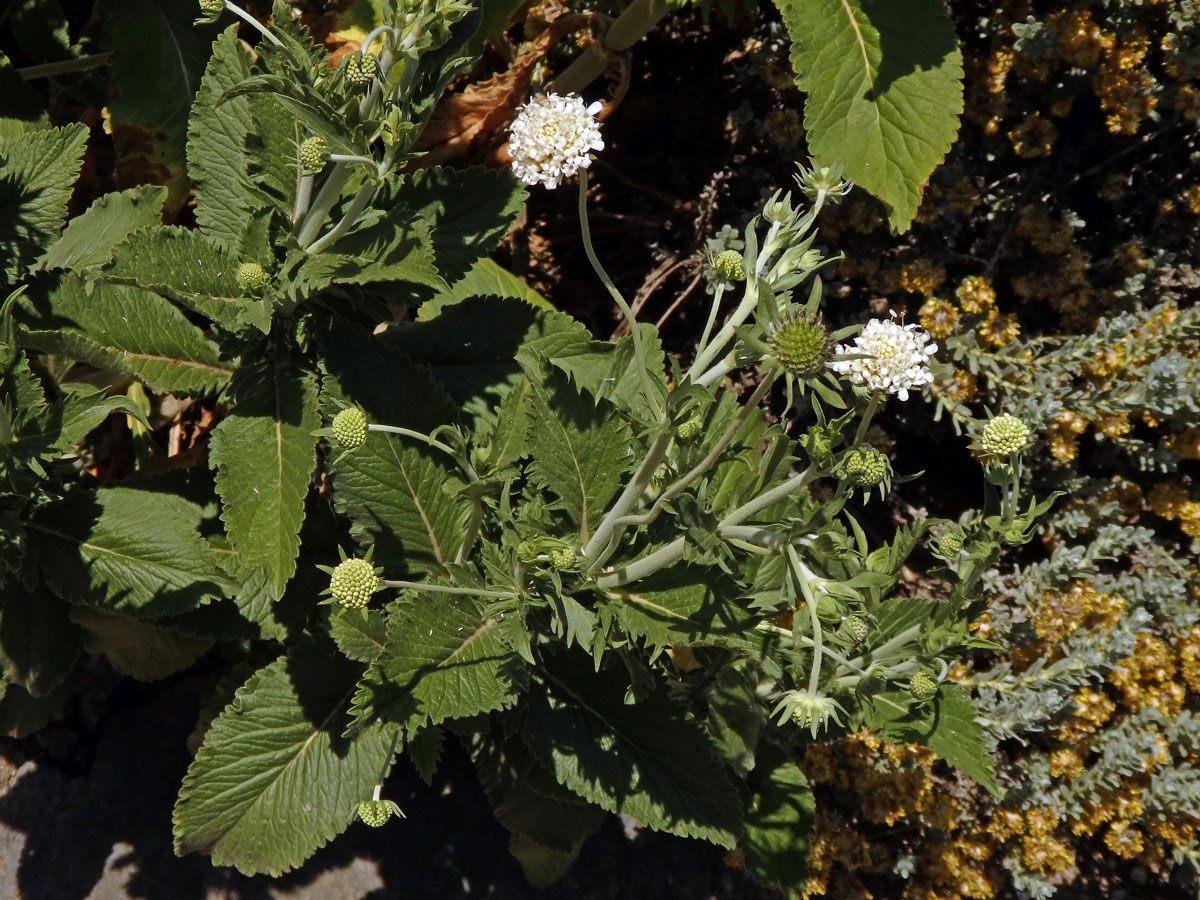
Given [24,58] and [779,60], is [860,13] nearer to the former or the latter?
[779,60]

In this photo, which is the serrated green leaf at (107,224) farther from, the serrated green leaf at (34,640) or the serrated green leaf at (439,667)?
the serrated green leaf at (439,667)

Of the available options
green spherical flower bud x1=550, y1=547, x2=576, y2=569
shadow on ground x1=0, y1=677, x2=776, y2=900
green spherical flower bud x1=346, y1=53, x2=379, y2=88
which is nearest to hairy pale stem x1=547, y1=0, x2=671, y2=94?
green spherical flower bud x1=346, y1=53, x2=379, y2=88

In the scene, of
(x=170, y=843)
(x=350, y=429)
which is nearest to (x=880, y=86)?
(x=350, y=429)

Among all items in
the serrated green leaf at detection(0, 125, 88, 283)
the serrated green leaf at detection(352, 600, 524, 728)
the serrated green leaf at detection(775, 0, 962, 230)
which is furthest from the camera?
the serrated green leaf at detection(775, 0, 962, 230)

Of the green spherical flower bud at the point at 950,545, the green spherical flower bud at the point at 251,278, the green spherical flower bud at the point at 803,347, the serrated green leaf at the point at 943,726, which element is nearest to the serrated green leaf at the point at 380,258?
the green spherical flower bud at the point at 251,278

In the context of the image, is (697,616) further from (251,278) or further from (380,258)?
(251,278)

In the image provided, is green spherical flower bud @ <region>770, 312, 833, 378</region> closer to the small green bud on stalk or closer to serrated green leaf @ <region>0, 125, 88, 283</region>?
the small green bud on stalk
